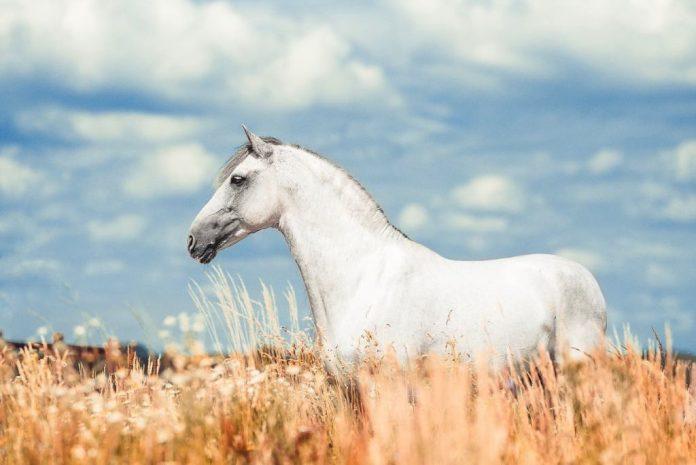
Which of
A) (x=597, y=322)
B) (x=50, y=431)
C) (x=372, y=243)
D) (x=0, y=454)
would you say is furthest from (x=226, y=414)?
(x=597, y=322)

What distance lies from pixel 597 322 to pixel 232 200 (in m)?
3.49

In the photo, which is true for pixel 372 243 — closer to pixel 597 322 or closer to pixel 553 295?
pixel 553 295

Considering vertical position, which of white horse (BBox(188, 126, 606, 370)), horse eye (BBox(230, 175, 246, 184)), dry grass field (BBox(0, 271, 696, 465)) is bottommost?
dry grass field (BBox(0, 271, 696, 465))

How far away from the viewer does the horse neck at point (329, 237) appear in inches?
244

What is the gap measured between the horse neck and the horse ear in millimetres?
358

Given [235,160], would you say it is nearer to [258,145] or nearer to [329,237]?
[258,145]

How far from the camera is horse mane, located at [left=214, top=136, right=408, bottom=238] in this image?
6.40 meters

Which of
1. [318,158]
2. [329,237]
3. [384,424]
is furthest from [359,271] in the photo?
[384,424]

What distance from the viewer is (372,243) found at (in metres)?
6.30

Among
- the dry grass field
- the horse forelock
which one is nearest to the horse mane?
the horse forelock

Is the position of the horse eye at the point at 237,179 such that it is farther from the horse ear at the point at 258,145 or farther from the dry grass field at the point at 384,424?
the dry grass field at the point at 384,424

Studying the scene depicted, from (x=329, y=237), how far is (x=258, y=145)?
98 cm

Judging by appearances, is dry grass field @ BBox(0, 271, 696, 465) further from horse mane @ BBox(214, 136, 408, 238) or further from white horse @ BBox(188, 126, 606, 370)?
horse mane @ BBox(214, 136, 408, 238)

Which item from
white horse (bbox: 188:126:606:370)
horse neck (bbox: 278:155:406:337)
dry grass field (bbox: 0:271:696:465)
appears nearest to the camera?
dry grass field (bbox: 0:271:696:465)
